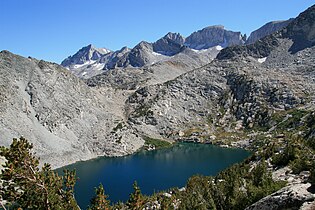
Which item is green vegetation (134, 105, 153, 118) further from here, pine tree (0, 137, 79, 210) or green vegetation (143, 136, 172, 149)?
pine tree (0, 137, 79, 210)

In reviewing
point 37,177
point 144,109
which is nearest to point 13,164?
point 37,177

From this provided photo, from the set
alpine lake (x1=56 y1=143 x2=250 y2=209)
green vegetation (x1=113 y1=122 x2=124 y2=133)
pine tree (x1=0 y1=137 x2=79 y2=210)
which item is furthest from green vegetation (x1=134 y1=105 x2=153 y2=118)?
pine tree (x1=0 y1=137 x2=79 y2=210)

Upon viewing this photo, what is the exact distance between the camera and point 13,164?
23.7 metres

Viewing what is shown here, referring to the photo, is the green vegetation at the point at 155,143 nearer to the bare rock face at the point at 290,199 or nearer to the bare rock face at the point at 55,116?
the bare rock face at the point at 55,116

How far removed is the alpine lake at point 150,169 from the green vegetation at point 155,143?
467 cm

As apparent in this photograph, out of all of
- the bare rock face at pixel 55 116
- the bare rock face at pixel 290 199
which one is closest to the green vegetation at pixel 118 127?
the bare rock face at pixel 55 116

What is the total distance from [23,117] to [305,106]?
136 metres

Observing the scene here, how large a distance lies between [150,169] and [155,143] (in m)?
47.1

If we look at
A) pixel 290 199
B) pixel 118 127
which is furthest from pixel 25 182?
pixel 118 127

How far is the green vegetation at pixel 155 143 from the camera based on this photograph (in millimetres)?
161250

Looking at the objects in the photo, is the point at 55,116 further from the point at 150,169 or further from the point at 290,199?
the point at 290,199

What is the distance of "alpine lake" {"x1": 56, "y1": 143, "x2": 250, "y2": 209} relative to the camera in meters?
91.8

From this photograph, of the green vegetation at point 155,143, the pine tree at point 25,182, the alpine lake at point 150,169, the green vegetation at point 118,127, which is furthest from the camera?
the green vegetation at point 155,143

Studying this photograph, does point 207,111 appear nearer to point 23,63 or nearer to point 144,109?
point 144,109
